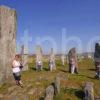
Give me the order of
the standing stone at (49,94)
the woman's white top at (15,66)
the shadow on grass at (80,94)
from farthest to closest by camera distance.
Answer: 1. the woman's white top at (15,66)
2. the shadow on grass at (80,94)
3. the standing stone at (49,94)

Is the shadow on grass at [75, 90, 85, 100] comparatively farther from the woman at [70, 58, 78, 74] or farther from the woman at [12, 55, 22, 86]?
the woman at [70, 58, 78, 74]

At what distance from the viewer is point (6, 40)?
797 inches

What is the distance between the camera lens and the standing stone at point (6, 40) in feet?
65.4

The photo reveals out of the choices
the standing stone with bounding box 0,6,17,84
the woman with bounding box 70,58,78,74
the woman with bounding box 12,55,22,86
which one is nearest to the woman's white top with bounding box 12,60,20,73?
the woman with bounding box 12,55,22,86

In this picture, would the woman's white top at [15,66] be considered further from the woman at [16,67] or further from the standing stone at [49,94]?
the standing stone at [49,94]

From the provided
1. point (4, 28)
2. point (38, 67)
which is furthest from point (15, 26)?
point (38, 67)

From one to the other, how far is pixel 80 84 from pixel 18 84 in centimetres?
413

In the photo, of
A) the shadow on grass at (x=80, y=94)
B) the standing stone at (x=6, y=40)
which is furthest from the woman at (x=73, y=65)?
the shadow on grass at (x=80, y=94)

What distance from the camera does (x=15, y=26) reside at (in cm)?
2092

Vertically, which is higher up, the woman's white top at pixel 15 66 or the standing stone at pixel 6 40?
the standing stone at pixel 6 40

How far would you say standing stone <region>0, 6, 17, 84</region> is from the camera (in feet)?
65.4

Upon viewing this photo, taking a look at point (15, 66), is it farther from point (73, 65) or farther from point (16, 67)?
point (73, 65)

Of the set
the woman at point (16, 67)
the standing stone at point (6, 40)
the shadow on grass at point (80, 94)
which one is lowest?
the shadow on grass at point (80, 94)

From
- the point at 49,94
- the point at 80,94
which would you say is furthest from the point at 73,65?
the point at 49,94
